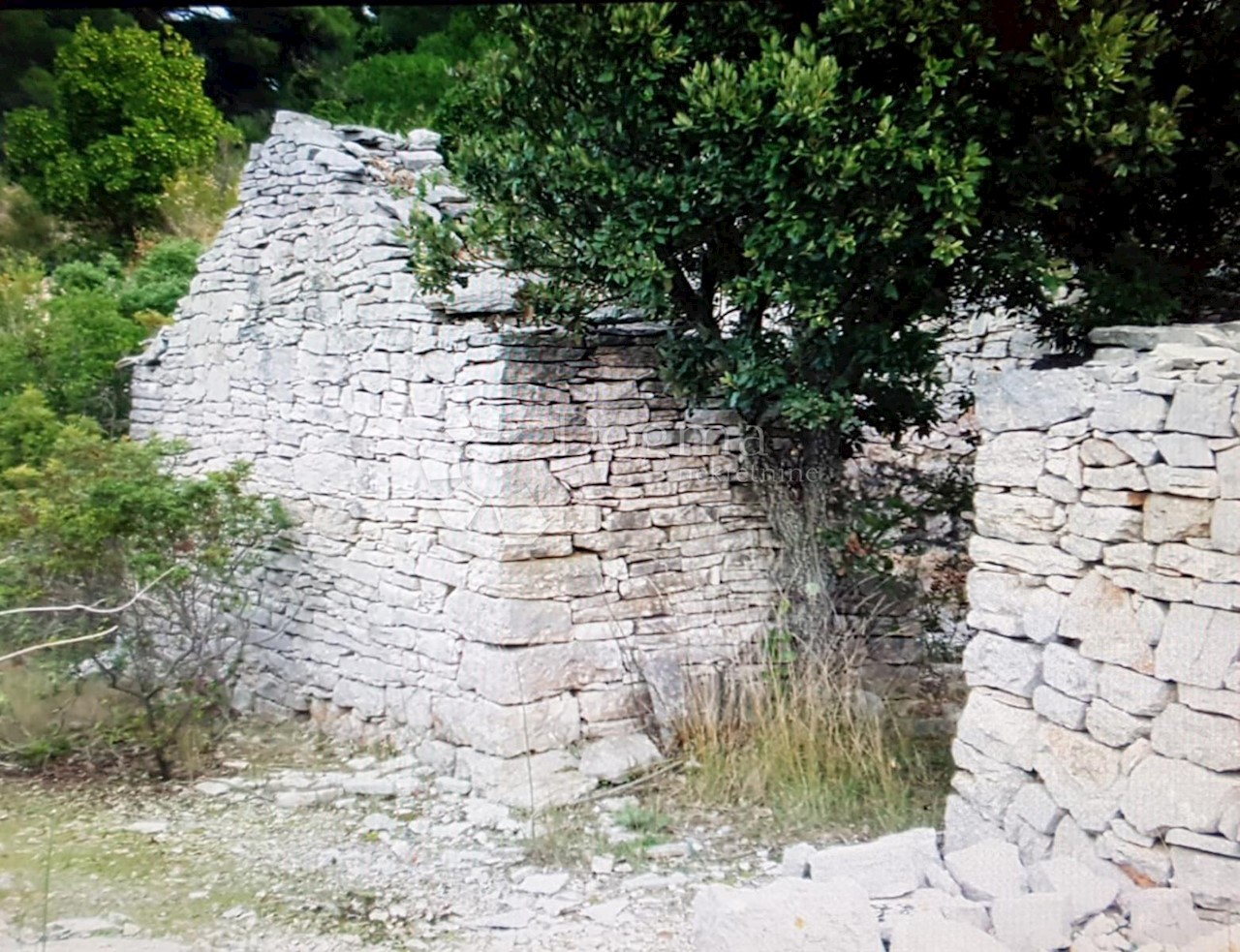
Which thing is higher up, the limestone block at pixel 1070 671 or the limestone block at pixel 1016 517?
the limestone block at pixel 1016 517

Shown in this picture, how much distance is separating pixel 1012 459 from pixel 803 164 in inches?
43.0

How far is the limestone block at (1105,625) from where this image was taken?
2588 mm

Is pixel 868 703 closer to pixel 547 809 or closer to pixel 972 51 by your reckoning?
pixel 547 809

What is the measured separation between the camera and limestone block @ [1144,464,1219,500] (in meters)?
2.43

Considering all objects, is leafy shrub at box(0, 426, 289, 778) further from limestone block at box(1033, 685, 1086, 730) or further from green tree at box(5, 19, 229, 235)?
limestone block at box(1033, 685, 1086, 730)

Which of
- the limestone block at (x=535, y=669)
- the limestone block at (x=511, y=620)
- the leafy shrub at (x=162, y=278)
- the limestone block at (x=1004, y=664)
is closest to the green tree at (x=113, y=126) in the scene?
the leafy shrub at (x=162, y=278)

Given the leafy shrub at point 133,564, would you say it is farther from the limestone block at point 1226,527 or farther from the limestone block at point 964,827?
the limestone block at point 1226,527

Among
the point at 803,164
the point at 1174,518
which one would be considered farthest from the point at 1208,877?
the point at 803,164

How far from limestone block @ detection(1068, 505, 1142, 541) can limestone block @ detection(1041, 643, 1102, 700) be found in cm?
33

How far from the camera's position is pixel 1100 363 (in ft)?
9.07

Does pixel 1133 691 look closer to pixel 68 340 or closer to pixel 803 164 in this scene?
pixel 803 164

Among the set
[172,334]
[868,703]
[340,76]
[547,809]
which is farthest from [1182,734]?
[172,334]

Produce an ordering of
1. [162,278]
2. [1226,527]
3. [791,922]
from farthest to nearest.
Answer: [162,278] → [791,922] → [1226,527]

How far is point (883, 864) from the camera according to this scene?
2.81 meters
